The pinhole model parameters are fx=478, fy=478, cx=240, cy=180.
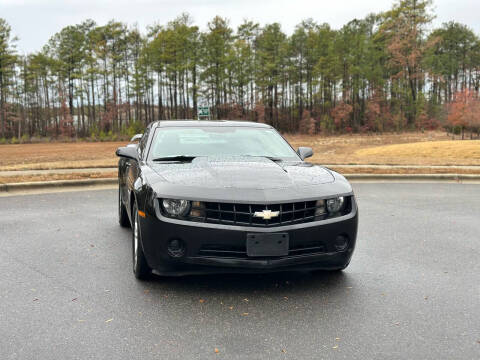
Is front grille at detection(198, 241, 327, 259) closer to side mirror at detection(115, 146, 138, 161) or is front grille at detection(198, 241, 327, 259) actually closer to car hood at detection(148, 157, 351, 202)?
car hood at detection(148, 157, 351, 202)

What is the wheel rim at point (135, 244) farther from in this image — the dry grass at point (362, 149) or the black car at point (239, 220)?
the dry grass at point (362, 149)

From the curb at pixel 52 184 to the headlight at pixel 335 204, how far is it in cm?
858

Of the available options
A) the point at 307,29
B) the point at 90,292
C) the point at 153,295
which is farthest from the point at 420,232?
the point at 307,29

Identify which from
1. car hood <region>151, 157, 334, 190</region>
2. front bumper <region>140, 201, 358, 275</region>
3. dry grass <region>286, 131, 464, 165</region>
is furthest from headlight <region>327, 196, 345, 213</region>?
dry grass <region>286, 131, 464, 165</region>

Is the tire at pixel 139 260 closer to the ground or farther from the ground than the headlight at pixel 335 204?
closer to the ground

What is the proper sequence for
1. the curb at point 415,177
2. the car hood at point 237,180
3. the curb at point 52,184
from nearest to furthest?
the car hood at point 237,180, the curb at point 52,184, the curb at point 415,177

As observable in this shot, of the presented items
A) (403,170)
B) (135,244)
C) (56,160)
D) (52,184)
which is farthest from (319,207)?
(56,160)

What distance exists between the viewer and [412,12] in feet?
230

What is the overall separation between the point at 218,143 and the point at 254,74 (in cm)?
7282

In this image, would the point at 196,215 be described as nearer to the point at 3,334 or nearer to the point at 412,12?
the point at 3,334

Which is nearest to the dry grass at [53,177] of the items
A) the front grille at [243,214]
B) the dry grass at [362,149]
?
the dry grass at [362,149]

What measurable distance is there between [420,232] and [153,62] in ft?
239

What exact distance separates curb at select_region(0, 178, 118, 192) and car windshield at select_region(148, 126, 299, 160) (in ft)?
20.9

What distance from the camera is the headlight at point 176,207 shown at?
3.90 metres
